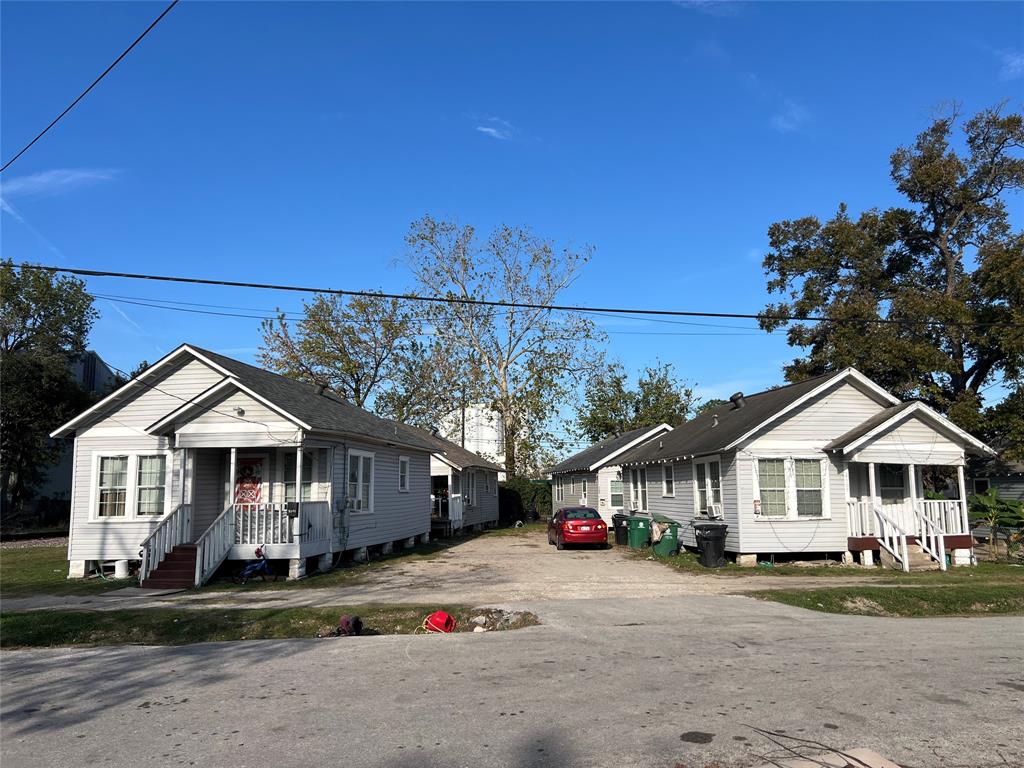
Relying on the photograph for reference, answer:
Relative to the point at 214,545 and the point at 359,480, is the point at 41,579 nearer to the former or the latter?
the point at 214,545

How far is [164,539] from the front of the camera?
1716cm

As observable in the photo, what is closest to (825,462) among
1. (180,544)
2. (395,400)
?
(180,544)

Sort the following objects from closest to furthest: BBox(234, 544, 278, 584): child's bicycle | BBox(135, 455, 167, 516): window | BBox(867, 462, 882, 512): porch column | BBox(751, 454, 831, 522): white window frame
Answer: BBox(234, 544, 278, 584): child's bicycle < BBox(867, 462, 882, 512): porch column < BBox(135, 455, 167, 516): window < BBox(751, 454, 831, 522): white window frame

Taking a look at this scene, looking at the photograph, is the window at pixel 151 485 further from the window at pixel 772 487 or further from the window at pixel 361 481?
the window at pixel 772 487

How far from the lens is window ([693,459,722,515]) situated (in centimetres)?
2156

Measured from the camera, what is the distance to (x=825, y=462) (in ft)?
67.2

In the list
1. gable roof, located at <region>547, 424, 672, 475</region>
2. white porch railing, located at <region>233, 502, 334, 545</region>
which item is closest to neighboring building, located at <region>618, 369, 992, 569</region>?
white porch railing, located at <region>233, 502, 334, 545</region>

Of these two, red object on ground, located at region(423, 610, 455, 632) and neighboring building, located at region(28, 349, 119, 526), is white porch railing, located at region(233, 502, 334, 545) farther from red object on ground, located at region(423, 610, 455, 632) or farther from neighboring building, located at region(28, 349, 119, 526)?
neighboring building, located at region(28, 349, 119, 526)

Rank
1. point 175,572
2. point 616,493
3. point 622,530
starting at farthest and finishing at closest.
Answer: point 616,493 → point 622,530 → point 175,572

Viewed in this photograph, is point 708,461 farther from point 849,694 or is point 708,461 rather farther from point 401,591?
point 849,694

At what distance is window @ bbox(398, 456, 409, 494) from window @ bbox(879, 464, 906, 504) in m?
15.2

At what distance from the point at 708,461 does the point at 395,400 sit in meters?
31.4

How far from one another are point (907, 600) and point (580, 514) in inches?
542

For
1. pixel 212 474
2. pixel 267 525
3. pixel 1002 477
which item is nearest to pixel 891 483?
pixel 267 525
